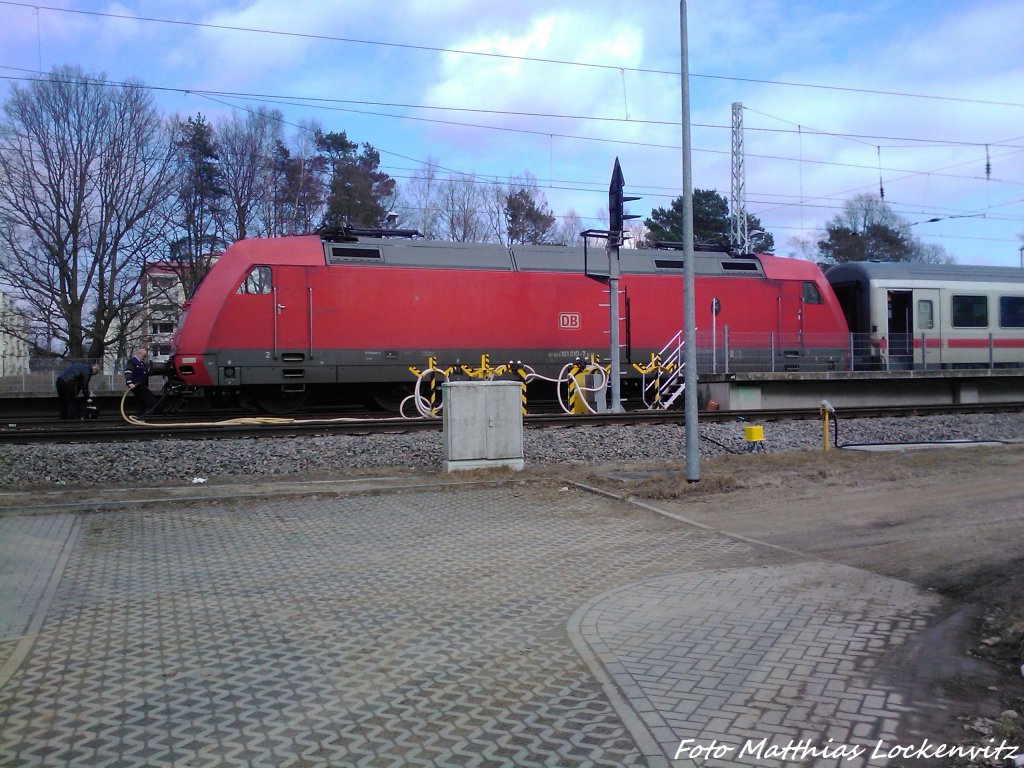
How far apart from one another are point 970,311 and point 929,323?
1480 millimetres

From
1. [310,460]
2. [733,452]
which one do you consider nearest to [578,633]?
[310,460]

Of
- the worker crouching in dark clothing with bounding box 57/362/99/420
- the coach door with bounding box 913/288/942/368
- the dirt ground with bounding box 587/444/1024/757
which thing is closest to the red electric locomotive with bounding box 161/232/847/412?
the coach door with bounding box 913/288/942/368

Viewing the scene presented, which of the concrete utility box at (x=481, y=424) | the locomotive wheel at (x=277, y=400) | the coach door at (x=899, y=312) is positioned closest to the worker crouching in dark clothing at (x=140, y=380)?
the locomotive wheel at (x=277, y=400)

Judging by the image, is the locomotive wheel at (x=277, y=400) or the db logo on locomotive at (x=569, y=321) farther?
the db logo on locomotive at (x=569, y=321)

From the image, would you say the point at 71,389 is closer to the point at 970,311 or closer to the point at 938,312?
the point at 938,312

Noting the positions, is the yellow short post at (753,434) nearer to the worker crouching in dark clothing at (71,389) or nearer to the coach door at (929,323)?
the coach door at (929,323)

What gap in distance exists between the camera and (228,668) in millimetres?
4684

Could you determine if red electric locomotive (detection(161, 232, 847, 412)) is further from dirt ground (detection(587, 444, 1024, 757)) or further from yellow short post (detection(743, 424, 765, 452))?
dirt ground (detection(587, 444, 1024, 757))

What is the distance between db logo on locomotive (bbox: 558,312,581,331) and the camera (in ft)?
67.2

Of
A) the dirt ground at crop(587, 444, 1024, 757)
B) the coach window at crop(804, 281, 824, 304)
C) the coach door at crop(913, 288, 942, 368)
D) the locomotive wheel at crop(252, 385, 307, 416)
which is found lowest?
the dirt ground at crop(587, 444, 1024, 757)

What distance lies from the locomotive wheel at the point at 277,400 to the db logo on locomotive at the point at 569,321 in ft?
20.7

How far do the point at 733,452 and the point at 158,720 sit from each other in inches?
449

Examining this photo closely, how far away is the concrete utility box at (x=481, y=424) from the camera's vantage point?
11.9 m

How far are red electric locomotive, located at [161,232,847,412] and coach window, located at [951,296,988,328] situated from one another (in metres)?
3.26
